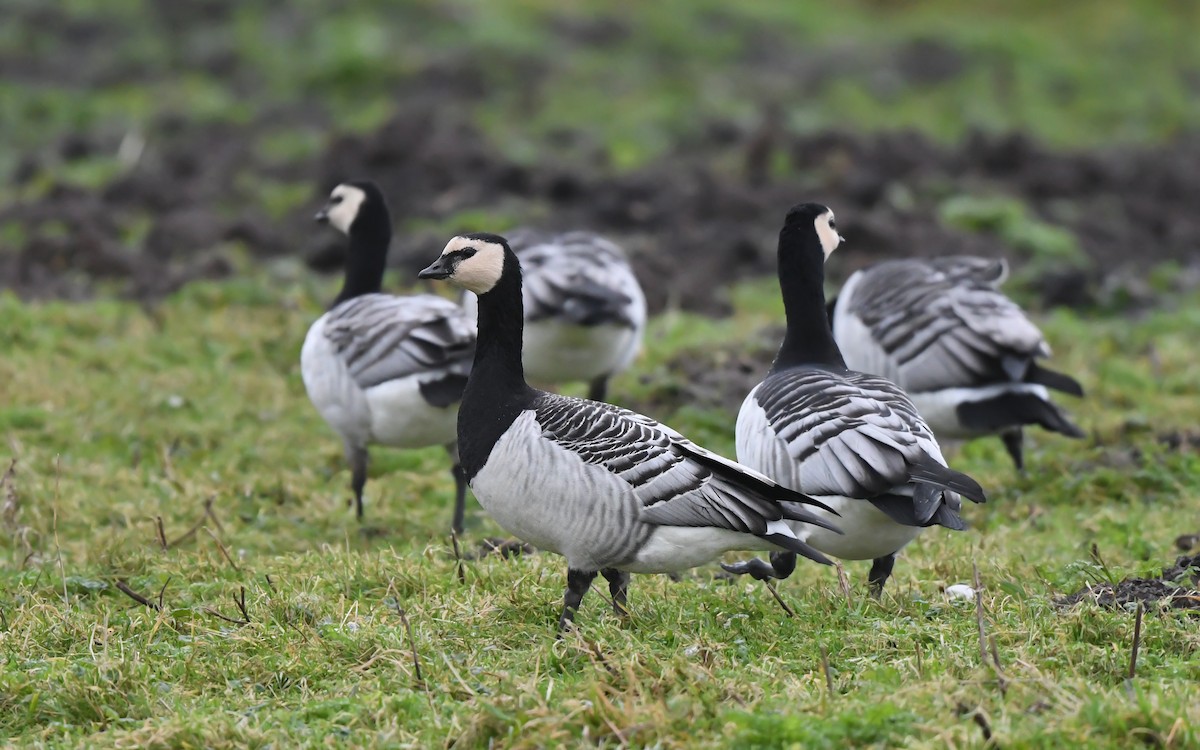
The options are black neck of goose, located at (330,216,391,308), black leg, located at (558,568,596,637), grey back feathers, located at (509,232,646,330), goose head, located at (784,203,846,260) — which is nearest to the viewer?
black leg, located at (558,568,596,637)

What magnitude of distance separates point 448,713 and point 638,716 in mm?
742

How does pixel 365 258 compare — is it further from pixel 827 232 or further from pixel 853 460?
pixel 853 460

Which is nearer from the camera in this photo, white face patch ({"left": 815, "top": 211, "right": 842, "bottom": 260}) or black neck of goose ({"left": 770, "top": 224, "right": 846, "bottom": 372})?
black neck of goose ({"left": 770, "top": 224, "right": 846, "bottom": 372})

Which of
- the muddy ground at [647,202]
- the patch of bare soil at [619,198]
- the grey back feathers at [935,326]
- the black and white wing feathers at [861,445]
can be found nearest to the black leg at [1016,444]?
the grey back feathers at [935,326]

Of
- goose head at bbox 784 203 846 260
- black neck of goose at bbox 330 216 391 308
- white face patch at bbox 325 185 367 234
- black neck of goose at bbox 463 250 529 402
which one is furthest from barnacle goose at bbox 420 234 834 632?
white face patch at bbox 325 185 367 234

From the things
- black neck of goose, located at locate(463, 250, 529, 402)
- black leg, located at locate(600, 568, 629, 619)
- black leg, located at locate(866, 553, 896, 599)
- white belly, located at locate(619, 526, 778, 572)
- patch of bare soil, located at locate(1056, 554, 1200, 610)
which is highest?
black neck of goose, located at locate(463, 250, 529, 402)

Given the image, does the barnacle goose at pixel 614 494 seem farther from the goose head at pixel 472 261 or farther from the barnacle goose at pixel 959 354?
the barnacle goose at pixel 959 354

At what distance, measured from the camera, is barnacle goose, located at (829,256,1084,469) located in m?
9.16

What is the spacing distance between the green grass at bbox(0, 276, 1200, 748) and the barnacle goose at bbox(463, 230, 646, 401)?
0.75m

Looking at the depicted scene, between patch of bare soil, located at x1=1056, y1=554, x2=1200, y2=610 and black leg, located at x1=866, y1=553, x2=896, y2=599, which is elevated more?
patch of bare soil, located at x1=1056, y1=554, x2=1200, y2=610

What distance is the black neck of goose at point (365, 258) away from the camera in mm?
10227

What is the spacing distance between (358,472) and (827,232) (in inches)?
133

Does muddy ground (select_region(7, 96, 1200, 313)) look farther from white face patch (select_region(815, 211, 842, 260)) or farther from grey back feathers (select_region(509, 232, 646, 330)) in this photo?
white face patch (select_region(815, 211, 842, 260))

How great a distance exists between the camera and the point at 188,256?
51.8 feet
